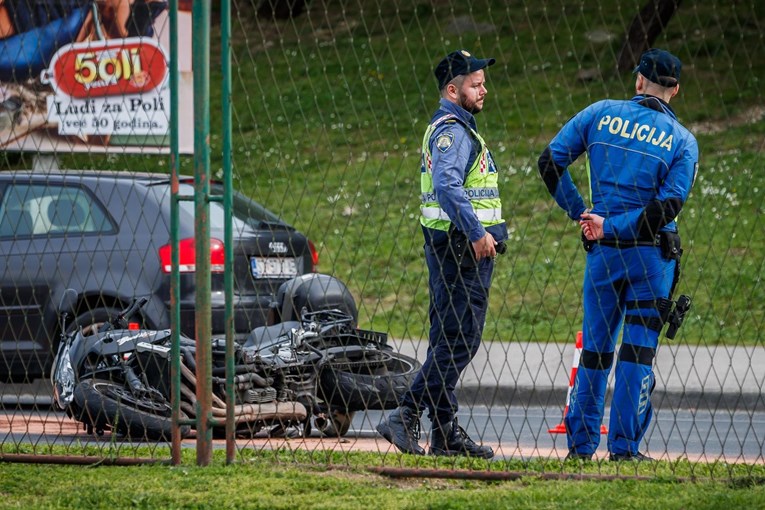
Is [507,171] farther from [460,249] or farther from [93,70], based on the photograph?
[460,249]

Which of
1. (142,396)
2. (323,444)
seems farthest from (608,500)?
(142,396)

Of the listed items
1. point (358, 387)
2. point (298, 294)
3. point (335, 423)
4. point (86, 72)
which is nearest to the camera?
point (358, 387)

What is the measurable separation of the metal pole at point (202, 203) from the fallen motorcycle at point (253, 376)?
1.05 meters

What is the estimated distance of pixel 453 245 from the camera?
612 cm

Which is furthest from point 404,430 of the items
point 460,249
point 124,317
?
point 124,317

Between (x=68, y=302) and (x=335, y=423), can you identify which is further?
(x=68, y=302)

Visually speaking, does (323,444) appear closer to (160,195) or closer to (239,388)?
(239,388)

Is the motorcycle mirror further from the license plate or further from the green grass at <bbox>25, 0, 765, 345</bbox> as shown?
the green grass at <bbox>25, 0, 765, 345</bbox>

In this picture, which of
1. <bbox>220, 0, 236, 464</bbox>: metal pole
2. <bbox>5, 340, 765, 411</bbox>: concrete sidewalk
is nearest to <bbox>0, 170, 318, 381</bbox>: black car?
<bbox>5, 340, 765, 411</bbox>: concrete sidewalk

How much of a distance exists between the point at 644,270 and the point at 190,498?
7.32ft

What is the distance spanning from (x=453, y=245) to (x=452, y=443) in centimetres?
92

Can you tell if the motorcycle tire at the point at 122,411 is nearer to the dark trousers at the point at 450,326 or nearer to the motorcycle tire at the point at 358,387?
the motorcycle tire at the point at 358,387

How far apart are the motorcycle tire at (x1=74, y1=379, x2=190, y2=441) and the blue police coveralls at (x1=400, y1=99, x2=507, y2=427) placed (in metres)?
1.29

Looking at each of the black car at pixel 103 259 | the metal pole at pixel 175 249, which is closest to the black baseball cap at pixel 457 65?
the metal pole at pixel 175 249
